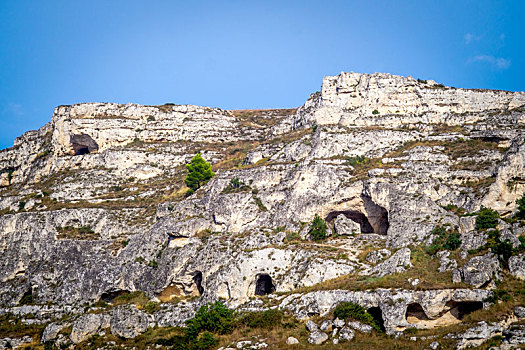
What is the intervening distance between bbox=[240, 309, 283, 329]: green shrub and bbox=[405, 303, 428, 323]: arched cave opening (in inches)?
446

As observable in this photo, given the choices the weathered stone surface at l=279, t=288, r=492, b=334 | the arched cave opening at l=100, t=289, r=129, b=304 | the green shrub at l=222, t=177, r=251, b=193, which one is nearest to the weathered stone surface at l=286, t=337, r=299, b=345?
the weathered stone surface at l=279, t=288, r=492, b=334

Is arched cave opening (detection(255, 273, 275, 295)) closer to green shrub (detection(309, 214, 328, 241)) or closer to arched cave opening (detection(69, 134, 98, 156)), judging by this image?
green shrub (detection(309, 214, 328, 241))

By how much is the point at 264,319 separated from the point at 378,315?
10.3 meters

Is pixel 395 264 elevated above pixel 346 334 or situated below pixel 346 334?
above

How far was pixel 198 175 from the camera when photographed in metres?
78.5

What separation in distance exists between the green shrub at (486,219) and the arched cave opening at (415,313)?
35.5 feet

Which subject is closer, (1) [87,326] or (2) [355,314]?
(2) [355,314]

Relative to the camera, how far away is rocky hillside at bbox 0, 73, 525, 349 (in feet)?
143

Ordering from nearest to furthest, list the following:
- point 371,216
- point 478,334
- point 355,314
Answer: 1. point 478,334
2. point 355,314
3. point 371,216

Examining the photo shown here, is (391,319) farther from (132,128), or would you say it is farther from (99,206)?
(132,128)

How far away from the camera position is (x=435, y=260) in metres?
48.2

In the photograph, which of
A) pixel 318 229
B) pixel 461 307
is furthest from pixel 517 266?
pixel 318 229

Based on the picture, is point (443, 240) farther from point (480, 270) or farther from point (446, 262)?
point (480, 270)

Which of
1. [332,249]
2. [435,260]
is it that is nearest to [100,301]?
[332,249]
